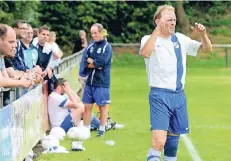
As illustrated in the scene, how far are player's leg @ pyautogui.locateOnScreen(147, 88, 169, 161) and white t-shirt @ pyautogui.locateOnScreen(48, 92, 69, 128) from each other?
4256mm

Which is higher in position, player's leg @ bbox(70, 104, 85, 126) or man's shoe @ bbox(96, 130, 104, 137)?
player's leg @ bbox(70, 104, 85, 126)

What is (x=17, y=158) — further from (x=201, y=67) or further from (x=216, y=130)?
(x=201, y=67)

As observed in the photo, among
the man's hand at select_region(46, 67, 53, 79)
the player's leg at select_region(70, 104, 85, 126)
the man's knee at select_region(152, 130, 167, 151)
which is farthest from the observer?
the player's leg at select_region(70, 104, 85, 126)

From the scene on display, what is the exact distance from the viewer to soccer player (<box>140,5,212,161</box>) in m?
8.70

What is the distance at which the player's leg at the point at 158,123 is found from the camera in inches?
342

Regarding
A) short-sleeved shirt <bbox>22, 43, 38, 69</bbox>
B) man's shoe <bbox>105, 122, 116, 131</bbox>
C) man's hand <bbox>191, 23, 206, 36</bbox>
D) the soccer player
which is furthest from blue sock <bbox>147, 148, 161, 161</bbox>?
man's shoe <bbox>105, 122, 116, 131</bbox>

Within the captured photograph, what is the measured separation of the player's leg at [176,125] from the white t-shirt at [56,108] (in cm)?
406

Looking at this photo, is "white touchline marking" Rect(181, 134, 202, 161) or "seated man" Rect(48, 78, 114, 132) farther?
"seated man" Rect(48, 78, 114, 132)

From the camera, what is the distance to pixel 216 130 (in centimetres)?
1355

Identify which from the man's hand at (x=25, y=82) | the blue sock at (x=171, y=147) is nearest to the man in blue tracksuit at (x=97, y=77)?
the blue sock at (x=171, y=147)

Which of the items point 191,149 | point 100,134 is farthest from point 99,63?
point 191,149

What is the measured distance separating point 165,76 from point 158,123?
1.89 ft

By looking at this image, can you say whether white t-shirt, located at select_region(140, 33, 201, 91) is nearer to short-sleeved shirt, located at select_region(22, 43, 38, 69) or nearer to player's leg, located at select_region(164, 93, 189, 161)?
player's leg, located at select_region(164, 93, 189, 161)

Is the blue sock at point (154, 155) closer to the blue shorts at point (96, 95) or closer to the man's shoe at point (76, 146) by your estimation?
the man's shoe at point (76, 146)
